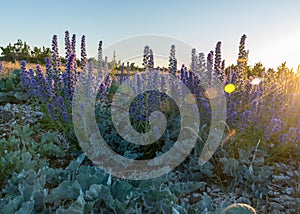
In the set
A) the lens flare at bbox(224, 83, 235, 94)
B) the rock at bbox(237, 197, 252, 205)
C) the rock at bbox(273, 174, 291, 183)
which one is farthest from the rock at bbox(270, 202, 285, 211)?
the lens flare at bbox(224, 83, 235, 94)

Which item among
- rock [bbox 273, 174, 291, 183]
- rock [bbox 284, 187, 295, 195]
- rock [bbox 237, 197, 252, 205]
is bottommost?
rock [bbox 237, 197, 252, 205]

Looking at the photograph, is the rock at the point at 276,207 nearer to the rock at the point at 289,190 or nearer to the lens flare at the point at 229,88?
the rock at the point at 289,190

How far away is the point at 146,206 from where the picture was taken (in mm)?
1818

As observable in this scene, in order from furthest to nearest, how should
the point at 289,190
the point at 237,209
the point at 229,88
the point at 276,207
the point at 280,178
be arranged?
the point at 229,88
the point at 280,178
the point at 289,190
the point at 276,207
the point at 237,209

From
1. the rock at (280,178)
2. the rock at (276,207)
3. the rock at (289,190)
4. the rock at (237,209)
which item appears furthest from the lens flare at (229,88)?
the rock at (237,209)

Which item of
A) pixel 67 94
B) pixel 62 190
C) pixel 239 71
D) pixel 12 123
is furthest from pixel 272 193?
pixel 12 123

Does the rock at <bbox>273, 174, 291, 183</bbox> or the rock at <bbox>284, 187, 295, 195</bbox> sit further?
the rock at <bbox>273, 174, 291, 183</bbox>

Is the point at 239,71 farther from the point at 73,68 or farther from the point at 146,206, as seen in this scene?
the point at 146,206

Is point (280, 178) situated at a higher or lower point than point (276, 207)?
higher

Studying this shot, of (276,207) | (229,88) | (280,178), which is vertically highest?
(229,88)

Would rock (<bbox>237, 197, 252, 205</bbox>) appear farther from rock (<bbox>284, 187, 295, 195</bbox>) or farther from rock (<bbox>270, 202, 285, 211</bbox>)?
rock (<bbox>284, 187, 295, 195</bbox>)

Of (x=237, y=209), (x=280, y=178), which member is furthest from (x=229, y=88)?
(x=237, y=209)

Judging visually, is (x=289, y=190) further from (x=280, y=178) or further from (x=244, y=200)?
(x=244, y=200)

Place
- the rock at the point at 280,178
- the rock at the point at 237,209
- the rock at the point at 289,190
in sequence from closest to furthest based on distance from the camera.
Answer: the rock at the point at 237,209 < the rock at the point at 289,190 < the rock at the point at 280,178
